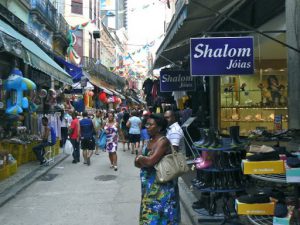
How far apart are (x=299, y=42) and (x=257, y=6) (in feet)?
8.01

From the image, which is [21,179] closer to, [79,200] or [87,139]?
[79,200]

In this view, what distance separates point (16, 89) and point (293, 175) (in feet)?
29.3

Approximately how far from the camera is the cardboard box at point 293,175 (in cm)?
378

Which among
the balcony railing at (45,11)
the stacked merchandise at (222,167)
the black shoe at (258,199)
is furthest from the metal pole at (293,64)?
the balcony railing at (45,11)

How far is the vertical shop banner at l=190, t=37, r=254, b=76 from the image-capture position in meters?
6.68

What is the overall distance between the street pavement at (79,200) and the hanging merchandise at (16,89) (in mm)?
1975

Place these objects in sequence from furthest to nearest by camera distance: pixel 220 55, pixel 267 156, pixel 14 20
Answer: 1. pixel 14 20
2. pixel 220 55
3. pixel 267 156

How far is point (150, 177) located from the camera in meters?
4.78

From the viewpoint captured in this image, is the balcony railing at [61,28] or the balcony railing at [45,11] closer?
the balcony railing at [45,11]

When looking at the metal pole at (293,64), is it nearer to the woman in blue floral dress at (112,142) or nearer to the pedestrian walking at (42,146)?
the woman in blue floral dress at (112,142)

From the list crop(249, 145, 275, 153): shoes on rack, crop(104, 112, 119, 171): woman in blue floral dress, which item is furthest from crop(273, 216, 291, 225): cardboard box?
crop(104, 112, 119, 171): woman in blue floral dress

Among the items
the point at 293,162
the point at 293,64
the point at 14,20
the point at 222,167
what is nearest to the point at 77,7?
the point at 14,20

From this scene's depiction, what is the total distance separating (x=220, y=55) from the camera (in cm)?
677

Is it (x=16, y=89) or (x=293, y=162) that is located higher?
(x=16, y=89)
